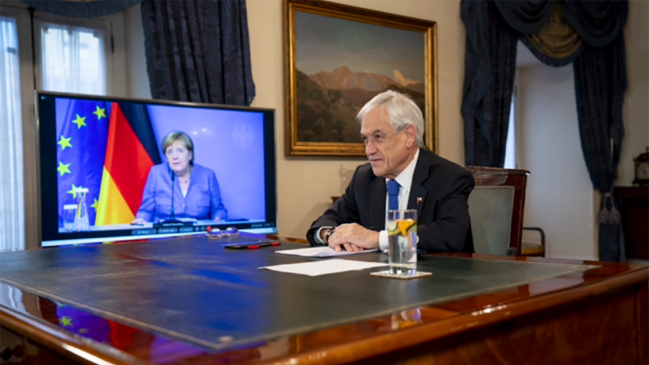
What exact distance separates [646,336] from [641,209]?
5488 millimetres

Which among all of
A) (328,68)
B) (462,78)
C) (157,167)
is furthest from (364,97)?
(157,167)

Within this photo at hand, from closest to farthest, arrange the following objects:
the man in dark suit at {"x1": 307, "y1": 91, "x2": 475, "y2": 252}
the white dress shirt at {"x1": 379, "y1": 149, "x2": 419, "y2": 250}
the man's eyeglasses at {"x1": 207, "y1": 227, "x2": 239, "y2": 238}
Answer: the man in dark suit at {"x1": 307, "y1": 91, "x2": 475, "y2": 252}
the white dress shirt at {"x1": 379, "y1": 149, "x2": 419, "y2": 250}
the man's eyeglasses at {"x1": 207, "y1": 227, "x2": 239, "y2": 238}

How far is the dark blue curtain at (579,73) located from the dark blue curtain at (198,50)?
2.39 m

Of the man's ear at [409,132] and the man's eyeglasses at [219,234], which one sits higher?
the man's ear at [409,132]

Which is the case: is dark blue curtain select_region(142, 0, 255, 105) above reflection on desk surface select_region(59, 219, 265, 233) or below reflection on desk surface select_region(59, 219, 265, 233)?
above

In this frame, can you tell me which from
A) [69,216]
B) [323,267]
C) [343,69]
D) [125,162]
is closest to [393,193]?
[323,267]

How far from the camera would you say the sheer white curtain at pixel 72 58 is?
4.17 m

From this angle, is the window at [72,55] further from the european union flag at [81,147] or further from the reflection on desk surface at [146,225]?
the reflection on desk surface at [146,225]

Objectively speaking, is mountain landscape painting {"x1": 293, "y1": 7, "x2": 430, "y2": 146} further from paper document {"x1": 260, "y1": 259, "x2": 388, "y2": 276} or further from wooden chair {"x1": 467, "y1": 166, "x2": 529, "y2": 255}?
paper document {"x1": 260, "y1": 259, "x2": 388, "y2": 276}

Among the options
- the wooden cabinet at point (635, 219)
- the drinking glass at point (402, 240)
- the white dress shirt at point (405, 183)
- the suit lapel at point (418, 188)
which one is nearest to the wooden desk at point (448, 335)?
the drinking glass at point (402, 240)

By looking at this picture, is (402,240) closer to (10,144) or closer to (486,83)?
(10,144)

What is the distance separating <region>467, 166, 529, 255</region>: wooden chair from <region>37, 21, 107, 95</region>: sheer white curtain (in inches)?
113

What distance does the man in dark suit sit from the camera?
2344mm

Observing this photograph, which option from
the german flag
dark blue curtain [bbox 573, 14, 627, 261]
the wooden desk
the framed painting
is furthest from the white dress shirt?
dark blue curtain [bbox 573, 14, 627, 261]
